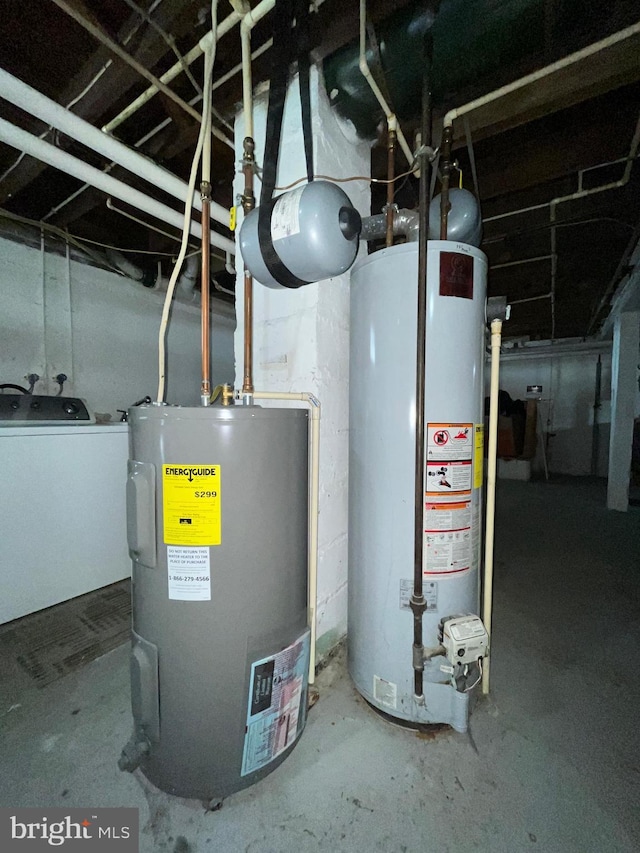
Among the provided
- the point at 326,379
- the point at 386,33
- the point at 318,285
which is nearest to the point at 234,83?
the point at 386,33

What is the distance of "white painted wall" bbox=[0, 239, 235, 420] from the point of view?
87.4 inches

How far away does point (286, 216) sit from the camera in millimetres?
851

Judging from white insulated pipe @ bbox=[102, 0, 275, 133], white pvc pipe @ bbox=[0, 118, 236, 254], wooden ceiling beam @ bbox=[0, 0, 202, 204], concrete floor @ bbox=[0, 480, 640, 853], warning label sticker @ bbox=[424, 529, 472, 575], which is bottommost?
concrete floor @ bbox=[0, 480, 640, 853]

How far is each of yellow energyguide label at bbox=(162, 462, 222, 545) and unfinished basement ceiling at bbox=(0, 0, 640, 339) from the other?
1.31 m

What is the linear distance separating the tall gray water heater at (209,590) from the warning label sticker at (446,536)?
40 centimetres

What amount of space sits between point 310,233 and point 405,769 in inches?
55.7

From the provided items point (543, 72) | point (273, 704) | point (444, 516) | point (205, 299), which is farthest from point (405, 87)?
point (273, 704)

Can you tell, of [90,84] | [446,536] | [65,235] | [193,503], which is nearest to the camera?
[193,503]

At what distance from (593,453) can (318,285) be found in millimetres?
6600

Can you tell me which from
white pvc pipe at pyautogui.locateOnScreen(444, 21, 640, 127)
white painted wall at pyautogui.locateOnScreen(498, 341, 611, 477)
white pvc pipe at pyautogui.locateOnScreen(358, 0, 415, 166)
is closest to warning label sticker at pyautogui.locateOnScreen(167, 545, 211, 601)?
white pvc pipe at pyautogui.locateOnScreen(358, 0, 415, 166)

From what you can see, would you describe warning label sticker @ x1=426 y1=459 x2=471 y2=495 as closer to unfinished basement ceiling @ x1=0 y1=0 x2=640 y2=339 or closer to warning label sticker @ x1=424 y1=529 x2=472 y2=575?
warning label sticker @ x1=424 y1=529 x2=472 y2=575

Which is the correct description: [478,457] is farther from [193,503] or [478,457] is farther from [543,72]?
[543,72]

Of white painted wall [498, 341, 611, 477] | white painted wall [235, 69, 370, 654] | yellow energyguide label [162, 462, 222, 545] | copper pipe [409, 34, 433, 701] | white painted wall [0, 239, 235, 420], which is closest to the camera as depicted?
yellow energyguide label [162, 462, 222, 545]

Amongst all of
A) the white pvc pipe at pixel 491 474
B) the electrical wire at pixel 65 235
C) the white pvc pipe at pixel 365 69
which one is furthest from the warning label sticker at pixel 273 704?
the electrical wire at pixel 65 235
